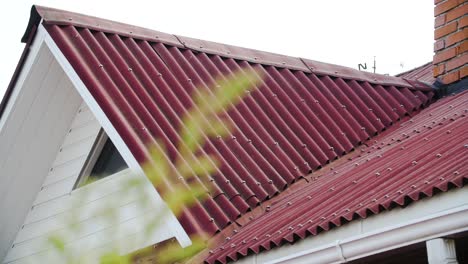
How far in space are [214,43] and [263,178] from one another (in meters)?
2.34

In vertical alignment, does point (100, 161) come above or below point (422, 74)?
above

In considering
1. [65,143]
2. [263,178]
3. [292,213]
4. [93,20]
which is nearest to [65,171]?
[65,143]

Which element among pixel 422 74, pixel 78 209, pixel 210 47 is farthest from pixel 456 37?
pixel 78 209

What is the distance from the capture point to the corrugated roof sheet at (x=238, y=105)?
9180 millimetres

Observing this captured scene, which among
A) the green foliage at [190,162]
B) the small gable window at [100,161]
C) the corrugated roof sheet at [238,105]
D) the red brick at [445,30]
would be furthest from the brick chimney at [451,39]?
the small gable window at [100,161]

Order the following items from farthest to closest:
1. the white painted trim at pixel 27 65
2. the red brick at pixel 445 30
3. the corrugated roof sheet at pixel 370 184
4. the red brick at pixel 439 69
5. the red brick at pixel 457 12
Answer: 1. the red brick at pixel 439 69
2. the red brick at pixel 445 30
3. the red brick at pixel 457 12
4. the white painted trim at pixel 27 65
5. the corrugated roof sheet at pixel 370 184

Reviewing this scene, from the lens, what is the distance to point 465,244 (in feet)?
21.7

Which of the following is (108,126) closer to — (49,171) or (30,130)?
(30,130)

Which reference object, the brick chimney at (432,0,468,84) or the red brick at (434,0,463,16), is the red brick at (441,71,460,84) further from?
the red brick at (434,0,463,16)

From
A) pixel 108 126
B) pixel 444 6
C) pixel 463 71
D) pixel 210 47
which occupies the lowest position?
pixel 463 71

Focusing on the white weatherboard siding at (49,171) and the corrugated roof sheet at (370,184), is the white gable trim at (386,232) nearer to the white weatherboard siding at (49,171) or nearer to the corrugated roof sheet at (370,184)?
the corrugated roof sheet at (370,184)

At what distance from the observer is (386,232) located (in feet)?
20.3

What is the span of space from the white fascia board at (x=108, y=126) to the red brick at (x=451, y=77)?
12.6 ft

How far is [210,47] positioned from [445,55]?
2450mm
